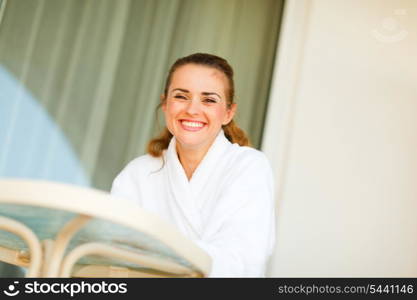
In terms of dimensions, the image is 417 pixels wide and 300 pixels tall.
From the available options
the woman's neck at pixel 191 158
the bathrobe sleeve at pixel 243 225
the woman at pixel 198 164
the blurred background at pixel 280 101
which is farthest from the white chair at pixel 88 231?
the blurred background at pixel 280 101

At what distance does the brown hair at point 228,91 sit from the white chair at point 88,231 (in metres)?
0.68

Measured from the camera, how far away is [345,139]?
197cm

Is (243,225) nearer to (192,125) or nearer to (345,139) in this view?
(192,125)

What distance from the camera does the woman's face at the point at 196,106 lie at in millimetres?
1337

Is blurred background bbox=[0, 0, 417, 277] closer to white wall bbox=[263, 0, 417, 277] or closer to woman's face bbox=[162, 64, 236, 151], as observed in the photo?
white wall bbox=[263, 0, 417, 277]


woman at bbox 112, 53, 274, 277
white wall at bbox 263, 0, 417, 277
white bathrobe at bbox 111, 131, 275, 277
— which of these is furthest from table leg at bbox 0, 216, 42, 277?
white wall at bbox 263, 0, 417, 277

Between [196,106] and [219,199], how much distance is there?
0.30 metres

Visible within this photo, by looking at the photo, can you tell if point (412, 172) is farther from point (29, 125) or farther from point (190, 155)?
point (29, 125)

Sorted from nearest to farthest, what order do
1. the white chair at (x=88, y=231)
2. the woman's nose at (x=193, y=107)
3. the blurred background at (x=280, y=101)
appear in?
the white chair at (x=88, y=231)
the woman's nose at (x=193, y=107)
the blurred background at (x=280, y=101)

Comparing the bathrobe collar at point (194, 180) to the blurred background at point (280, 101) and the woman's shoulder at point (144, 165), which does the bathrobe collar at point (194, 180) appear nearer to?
the woman's shoulder at point (144, 165)

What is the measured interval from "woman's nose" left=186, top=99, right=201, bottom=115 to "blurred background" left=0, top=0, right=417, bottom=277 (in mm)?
651

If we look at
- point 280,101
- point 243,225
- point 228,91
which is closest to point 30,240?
point 243,225

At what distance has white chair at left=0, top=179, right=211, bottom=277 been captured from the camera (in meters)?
0.56

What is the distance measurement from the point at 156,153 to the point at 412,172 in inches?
40.5
